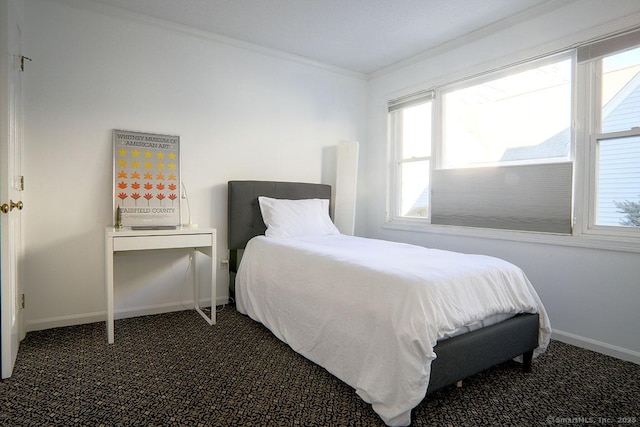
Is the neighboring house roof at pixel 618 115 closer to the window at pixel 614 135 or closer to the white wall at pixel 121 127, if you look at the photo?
the window at pixel 614 135

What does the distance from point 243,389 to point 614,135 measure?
279 centimetres

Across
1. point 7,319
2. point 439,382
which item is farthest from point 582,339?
point 7,319

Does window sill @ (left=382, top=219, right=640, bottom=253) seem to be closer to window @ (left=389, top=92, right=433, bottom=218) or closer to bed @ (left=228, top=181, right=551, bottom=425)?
window @ (left=389, top=92, right=433, bottom=218)

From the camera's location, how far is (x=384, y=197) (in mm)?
4117

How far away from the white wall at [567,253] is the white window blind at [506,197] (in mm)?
162

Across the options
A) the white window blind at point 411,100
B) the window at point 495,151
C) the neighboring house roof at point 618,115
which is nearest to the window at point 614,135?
the neighboring house roof at point 618,115

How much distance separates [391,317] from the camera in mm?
1618

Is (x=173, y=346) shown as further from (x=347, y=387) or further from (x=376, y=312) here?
(x=376, y=312)

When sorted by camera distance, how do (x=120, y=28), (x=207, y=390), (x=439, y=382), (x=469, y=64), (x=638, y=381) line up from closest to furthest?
(x=439, y=382) < (x=207, y=390) < (x=638, y=381) < (x=120, y=28) < (x=469, y=64)

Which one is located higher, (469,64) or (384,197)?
(469,64)

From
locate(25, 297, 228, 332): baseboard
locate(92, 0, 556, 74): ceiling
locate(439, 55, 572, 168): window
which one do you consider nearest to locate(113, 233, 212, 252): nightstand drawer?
locate(25, 297, 228, 332): baseboard

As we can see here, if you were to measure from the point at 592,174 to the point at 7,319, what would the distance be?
3664mm

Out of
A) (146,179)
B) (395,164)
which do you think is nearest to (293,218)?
(146,179)

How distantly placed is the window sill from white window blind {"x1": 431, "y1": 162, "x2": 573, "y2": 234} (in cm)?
4
